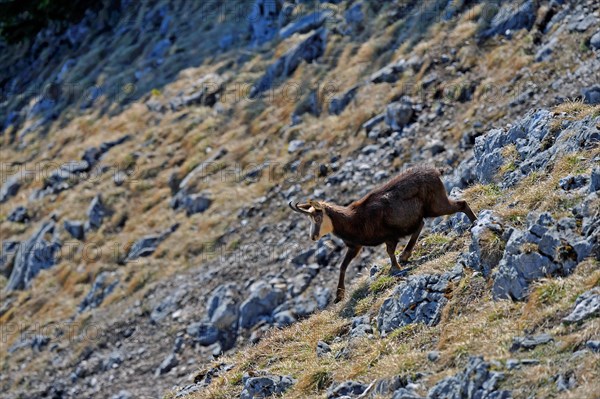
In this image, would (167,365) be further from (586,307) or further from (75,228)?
(586,307)

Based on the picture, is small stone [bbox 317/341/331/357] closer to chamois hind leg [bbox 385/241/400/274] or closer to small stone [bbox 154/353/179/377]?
chamois hind leg [bbox 385/241/400/274]

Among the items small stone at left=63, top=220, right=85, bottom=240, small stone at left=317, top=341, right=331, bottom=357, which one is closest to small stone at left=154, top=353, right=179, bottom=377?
small stone at left=63, top=220, right=85, bottom=240

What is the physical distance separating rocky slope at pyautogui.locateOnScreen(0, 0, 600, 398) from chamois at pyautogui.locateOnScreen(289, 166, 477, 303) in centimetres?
45

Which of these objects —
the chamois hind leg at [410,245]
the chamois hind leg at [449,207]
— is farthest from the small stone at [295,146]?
the chamois hind leg at [449,207]

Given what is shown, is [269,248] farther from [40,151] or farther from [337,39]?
[40,151]

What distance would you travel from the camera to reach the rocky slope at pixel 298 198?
9.41 meters

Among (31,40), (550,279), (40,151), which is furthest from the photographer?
(31,40)

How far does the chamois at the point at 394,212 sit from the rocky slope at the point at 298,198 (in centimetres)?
45

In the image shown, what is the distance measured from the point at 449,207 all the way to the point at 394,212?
81cm

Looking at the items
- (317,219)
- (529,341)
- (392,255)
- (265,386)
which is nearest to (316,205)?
(317,219)

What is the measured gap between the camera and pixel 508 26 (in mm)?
25219

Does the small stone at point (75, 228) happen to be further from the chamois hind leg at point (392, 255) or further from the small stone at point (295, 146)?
the chamois hind leg at point (392, 255)

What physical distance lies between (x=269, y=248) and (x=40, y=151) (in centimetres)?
1890

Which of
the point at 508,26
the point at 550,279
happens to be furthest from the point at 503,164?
the point at 508,26
